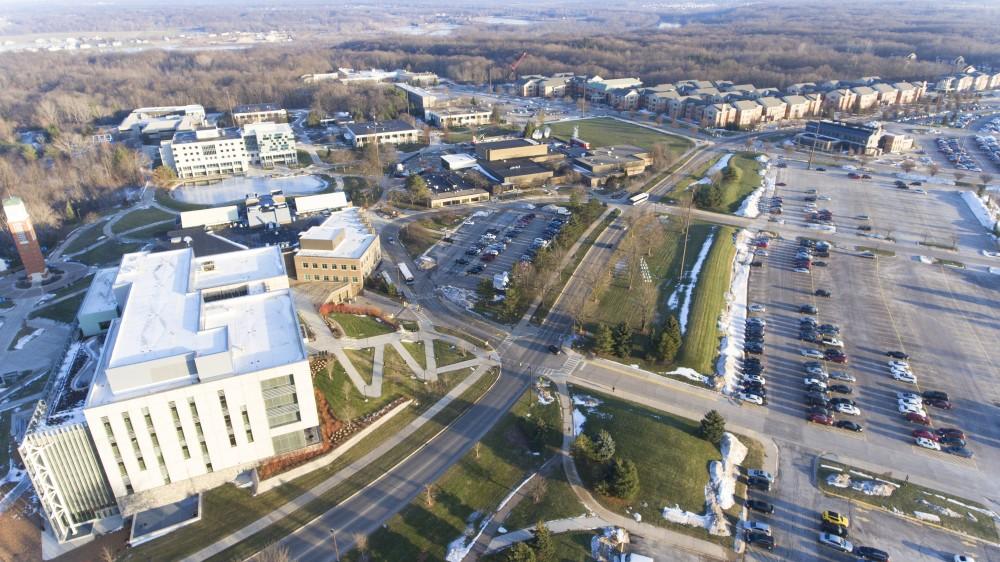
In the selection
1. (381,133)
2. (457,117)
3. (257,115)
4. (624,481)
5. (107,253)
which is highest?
(257,115)

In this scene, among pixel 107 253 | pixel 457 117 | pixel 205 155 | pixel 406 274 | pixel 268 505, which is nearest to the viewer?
pixel 268 505

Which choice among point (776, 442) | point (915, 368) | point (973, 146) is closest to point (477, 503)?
point (776, 442)

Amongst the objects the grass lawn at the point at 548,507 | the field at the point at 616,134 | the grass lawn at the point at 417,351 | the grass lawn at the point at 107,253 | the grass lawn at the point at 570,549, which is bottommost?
the grass lawn at the point at 570,549

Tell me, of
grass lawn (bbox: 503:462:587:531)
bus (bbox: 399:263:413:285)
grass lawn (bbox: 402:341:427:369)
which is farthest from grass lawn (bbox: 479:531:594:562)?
bus (bbox: 399:263:413:285)

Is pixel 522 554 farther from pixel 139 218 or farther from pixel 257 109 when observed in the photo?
pixel 257 109

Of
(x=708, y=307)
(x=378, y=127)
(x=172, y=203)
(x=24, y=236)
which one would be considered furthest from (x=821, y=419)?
(x=378, y=127)

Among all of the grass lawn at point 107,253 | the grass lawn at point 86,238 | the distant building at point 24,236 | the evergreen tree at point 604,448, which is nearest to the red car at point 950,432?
the evergreen tree at point 604,448

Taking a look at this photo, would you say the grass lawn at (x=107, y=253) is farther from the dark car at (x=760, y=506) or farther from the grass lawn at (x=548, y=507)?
the dark car at (x=760, y=506)

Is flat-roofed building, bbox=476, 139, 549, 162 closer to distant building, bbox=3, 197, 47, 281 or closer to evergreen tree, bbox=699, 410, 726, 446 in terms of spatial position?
distant building, bbox=3, 197, 47, 281
